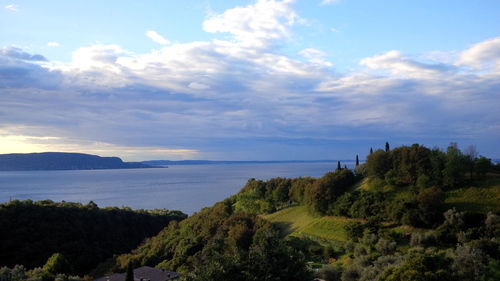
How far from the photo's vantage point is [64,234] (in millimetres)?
73250

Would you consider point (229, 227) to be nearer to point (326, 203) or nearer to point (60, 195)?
point (326, 203)

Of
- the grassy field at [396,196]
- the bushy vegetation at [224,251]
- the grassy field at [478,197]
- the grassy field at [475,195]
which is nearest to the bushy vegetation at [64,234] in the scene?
the bushy vegetation at [224,251]

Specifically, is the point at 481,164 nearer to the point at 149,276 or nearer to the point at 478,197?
the point at 478,197

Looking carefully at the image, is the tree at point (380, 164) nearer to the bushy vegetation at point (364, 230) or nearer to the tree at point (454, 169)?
the bushy vegetation at point (364, 230)

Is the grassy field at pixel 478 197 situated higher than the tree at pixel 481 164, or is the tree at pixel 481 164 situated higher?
the tree at pixel 481 164

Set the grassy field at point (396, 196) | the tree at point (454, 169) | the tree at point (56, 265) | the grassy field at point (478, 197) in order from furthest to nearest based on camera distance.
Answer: the tree at point (56, 265)
the tree at point (454, 169)
the grassy field at point (396, 196)
the grassy field at point (478, 197)

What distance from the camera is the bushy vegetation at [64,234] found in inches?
2534

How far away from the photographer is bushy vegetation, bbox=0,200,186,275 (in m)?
64.4

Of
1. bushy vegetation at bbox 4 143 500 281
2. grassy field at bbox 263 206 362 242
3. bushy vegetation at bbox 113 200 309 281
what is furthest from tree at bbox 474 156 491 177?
bushy vegetation at bbox 113 200 309 281

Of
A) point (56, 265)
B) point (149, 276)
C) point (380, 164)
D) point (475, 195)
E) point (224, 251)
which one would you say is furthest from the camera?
point (380, 164)

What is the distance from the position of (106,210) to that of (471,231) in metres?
81.6

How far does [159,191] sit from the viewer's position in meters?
177

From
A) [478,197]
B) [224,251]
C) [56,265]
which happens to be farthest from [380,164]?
[56,265]

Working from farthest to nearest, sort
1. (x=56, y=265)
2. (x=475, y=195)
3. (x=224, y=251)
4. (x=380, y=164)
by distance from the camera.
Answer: (x=380, y=164), (x=56, y=265), (x=224, y=251), (x=475, y=195)
